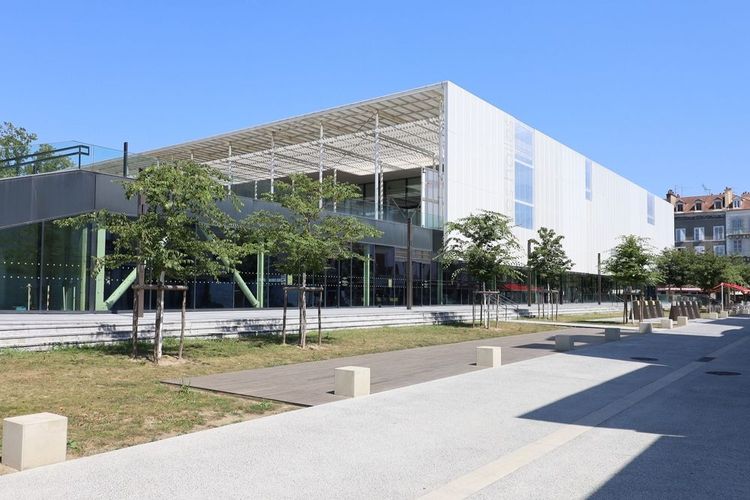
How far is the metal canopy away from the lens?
3934 centimetres

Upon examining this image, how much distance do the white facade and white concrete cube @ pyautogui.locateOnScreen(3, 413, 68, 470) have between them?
33798 mm

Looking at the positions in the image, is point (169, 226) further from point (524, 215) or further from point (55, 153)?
point (524, 215)

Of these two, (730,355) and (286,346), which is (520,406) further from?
(730,355)

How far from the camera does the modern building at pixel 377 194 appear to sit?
2073 centimetres

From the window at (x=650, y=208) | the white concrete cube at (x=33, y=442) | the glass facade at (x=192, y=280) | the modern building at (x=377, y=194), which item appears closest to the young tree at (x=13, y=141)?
the modern building at (x=377, y=194)

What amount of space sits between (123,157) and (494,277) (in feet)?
53.8

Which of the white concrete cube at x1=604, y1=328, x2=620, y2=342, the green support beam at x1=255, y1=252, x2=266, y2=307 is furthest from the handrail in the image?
the white concrete cube at x1=604, y1=328, x2=620, y2=342

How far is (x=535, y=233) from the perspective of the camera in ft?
165

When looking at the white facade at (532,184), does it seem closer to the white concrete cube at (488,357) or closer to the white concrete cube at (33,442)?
the white concrete cube at (488,357)

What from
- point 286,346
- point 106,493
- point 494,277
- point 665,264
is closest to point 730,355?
point 494,277

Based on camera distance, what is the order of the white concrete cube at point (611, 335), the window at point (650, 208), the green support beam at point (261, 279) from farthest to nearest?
the window at point (650, 208)
the green support beam at point (261, 279)
the white concrete cube at point (611, 335)

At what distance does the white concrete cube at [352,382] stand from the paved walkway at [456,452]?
0.40 metres

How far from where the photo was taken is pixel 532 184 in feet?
165

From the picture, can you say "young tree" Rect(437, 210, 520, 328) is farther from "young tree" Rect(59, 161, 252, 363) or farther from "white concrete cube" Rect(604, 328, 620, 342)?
"young tree" Rect(59, 161, 252, 363)
